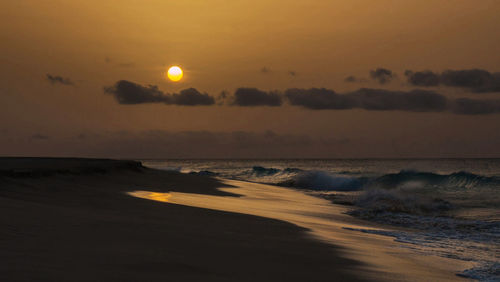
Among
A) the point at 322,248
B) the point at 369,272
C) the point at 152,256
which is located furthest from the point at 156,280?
the point at 322,248

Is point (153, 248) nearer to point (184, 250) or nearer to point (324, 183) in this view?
point (184, 250)

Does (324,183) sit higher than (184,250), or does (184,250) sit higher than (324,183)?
(184,250)

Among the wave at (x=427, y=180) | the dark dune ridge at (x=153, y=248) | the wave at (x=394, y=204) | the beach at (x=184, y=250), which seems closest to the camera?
the dark dune ridge at (x=153, y=248)

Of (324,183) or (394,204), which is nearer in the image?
(394,204)

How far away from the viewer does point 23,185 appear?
15.1m

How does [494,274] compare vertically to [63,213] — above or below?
below

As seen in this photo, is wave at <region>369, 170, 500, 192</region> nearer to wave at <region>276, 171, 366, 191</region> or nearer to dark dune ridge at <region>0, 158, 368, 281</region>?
wave at <region>276, 171, 366, 191</region>

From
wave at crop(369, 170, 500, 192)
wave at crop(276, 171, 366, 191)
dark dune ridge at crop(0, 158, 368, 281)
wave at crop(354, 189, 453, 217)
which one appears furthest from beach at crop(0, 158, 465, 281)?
wave at crop(369, 170, 500, 192)

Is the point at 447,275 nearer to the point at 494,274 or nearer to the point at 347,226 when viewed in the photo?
the point at 494,274

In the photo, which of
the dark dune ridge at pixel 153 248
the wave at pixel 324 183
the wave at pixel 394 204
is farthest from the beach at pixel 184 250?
the wave at pixel 324 183

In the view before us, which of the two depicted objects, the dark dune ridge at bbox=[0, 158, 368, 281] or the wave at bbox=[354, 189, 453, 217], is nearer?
the dark dune ridge at bbox=[0, 158, 368, 281]

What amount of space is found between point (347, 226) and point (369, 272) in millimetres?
6265

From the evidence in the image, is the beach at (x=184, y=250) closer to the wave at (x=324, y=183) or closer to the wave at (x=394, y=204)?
the wave at (x=394, y=204)

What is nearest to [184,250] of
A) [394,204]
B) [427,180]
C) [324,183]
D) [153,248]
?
[153,248]
